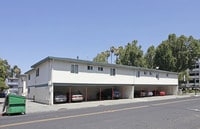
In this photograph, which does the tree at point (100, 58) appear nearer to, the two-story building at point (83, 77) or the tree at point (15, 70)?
the two-story building at point (83, 77)

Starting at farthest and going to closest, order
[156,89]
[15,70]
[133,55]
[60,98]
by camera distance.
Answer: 1. [15,70]
2. [133,55]
3. [156,89]
4. [60,98]

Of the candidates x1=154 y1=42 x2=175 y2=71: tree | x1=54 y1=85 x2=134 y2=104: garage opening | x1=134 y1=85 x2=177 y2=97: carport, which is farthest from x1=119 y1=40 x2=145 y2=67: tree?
x1=54 y1=85 x2=134 y2=104: garage opening

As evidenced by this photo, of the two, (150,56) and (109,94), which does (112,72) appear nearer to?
(109,94)

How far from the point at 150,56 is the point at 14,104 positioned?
207 feet

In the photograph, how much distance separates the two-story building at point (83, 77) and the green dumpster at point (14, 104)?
10.8m

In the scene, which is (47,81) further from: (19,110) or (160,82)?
(160,82)

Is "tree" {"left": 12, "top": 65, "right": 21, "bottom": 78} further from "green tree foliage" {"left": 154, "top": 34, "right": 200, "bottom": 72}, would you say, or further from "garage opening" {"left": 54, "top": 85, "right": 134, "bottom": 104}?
"garage opening" {"left": 54, "top": 85, "right": 134, "bottom": 104}

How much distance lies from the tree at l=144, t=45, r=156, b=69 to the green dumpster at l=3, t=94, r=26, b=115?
60104 mm

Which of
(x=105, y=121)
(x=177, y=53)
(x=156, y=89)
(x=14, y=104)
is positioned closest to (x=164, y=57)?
(x=177, y=53)

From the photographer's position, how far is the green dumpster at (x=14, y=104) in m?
21.2

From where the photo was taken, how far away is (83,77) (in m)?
36.3

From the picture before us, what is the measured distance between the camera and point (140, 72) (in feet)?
A: 153

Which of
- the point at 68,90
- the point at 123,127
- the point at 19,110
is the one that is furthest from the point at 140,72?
the point at 123,127

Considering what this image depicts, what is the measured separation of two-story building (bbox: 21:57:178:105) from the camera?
33.5m
